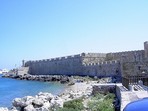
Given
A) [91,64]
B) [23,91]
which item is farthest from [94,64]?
[23,91]

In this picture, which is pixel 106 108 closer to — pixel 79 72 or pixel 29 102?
pixel 29 102

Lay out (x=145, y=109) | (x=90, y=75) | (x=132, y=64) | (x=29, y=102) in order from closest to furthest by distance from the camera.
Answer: (x=145, y=109) < (x=29, y=102) < (x=132, y=64) < (x=90, y=75)

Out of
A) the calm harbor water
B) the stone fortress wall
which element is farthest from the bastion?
the calm harbor water

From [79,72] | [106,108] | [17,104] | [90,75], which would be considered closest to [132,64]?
[17,104]

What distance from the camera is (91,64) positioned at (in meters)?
43.8

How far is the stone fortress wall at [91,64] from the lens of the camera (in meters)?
36.0

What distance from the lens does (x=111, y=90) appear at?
1603 centimetres

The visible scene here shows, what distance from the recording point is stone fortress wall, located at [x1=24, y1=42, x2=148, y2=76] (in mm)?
36009

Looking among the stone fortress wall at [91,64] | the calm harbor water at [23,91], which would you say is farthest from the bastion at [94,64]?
the calm harbor water at [23,91]

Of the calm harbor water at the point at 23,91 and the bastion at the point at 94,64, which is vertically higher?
the bastion at the point at 94,64

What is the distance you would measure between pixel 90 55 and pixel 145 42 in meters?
15.8

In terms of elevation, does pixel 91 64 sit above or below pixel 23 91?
above

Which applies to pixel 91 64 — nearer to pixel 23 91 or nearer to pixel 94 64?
pixel 94 64

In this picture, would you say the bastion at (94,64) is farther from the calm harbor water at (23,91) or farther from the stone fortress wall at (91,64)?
the calm harbor water at (23,91)
